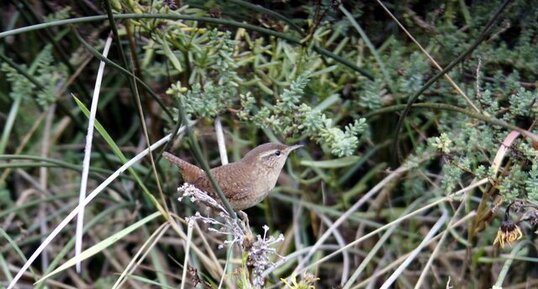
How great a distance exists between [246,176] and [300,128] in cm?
22

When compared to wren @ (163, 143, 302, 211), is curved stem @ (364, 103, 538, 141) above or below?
above

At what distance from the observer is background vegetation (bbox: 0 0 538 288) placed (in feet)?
8.36

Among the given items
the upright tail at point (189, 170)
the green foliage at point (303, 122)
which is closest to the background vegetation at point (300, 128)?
the green foliage at point (303, 122)

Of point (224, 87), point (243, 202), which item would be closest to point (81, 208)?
point (243, 202)

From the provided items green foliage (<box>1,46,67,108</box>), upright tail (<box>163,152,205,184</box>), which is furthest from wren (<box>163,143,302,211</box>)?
green foliage (<box>1,46,67,108</box>)

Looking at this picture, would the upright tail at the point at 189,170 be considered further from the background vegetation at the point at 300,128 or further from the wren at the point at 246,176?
the background vegetation at the point at 300,128

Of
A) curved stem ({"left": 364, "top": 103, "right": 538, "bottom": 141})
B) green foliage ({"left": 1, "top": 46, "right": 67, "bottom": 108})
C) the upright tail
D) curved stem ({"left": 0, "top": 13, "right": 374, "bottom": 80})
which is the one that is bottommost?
the upright tail

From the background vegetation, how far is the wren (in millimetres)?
98

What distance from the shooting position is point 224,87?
9.07ft

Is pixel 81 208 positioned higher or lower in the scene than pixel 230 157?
higher

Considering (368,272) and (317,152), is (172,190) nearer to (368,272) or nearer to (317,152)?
(317,152)

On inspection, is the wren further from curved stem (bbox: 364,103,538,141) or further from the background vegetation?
curved stem (bbox: 364,103,538,141)

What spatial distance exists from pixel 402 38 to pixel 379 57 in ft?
0.48

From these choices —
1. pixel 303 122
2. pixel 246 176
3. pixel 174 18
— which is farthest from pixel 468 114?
pixel 174 18
